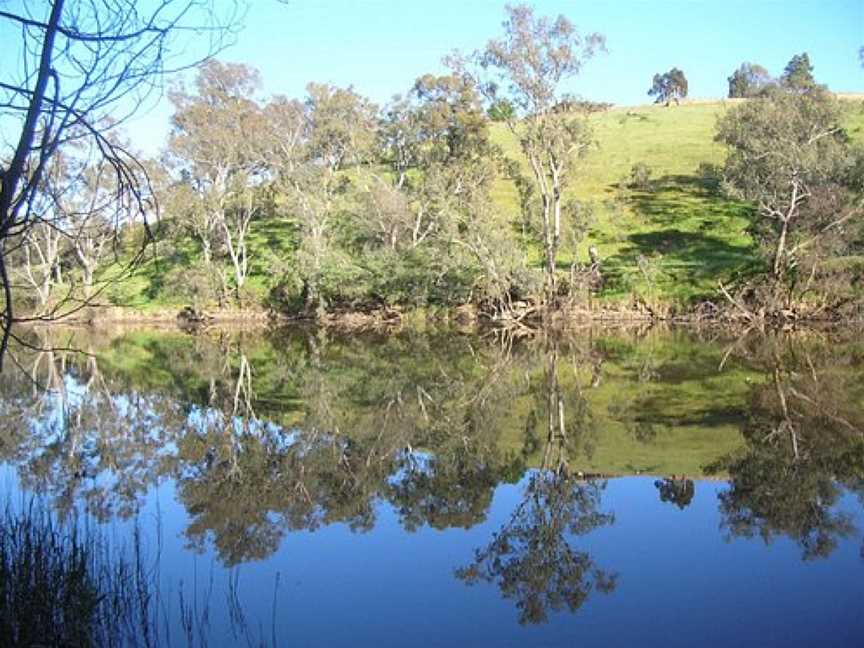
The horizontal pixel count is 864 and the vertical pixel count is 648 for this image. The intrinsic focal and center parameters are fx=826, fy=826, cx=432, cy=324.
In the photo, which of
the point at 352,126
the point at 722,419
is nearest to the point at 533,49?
the point at 352,126

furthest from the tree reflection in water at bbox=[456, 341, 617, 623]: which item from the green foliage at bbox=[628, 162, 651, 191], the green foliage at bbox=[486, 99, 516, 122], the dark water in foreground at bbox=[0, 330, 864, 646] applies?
the green foliage at bbox=[628, 162, 651, 191]

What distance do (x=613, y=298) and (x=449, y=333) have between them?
807 cm

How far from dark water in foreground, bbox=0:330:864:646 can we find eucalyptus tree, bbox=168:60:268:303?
24241mm

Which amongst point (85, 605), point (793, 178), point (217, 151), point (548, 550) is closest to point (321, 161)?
point (217, 151)

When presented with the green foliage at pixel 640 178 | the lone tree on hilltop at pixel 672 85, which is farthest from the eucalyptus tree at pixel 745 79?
the green foliage at pixel 640 178

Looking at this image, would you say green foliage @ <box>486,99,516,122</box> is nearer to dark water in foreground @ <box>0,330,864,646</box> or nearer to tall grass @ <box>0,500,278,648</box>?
dark water in foreground @ <box>0,330,864,646</box>

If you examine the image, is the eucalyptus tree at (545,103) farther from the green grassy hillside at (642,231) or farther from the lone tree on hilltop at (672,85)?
the lone tree on hilltop at (672,85)

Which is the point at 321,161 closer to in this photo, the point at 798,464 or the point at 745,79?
the point at 798,464

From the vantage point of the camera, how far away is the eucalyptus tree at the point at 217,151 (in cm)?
4334

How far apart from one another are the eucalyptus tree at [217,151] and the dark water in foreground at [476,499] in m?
24.2

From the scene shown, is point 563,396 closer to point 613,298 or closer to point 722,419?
point 722,419

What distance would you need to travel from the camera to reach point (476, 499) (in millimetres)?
10414

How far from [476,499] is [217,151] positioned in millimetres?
36888

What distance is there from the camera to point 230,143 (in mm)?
43469
